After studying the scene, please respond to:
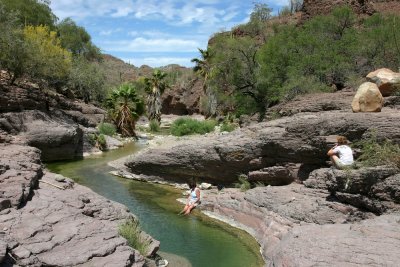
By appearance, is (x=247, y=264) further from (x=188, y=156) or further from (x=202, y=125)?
(x=202, y=125)

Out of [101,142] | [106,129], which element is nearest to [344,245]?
[101,142]

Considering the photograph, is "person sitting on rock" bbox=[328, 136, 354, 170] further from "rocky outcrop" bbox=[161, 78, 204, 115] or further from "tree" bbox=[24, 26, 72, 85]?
"rocky outcrop" bbox=[161, 78, 204, 115]

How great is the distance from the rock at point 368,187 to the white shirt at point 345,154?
0.37m

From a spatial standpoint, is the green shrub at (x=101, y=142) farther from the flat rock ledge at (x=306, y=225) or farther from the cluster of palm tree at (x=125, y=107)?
the flat rock ledge at (x=306, y=225)

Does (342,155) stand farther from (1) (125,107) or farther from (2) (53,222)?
(1) (125,107)

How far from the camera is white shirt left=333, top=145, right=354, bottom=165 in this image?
41.1 feet

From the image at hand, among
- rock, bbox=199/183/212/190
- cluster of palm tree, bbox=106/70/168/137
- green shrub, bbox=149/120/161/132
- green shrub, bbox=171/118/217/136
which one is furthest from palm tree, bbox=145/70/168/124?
rock, bbox=199/183/212/190

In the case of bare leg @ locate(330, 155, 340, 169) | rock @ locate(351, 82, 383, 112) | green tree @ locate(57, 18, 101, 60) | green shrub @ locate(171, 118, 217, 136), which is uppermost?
green tree @ locate(57, 18, 101, 60)

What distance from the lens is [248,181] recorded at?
1806cm

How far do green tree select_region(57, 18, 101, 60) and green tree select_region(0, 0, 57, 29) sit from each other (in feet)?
39.7

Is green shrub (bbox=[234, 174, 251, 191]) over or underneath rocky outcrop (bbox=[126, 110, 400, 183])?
underneath

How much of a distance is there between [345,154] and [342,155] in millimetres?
96

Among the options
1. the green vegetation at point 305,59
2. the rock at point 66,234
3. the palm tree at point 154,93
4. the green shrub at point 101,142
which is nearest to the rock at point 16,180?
the rock at point 66,234

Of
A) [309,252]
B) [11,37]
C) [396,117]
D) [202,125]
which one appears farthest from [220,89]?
[309,252]
